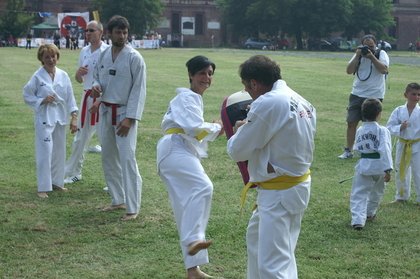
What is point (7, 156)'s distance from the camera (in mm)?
13766

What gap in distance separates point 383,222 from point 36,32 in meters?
88.9

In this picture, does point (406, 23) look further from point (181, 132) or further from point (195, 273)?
point (195, 273)

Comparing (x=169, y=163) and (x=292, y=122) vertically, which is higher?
(x=292, y=122)

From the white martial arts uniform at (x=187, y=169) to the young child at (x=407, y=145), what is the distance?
378cm

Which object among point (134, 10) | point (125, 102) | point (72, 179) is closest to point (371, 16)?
point (134, 10)

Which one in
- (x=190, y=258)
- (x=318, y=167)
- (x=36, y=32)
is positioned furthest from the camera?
(x=36, y=32)

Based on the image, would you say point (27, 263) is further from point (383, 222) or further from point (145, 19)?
point (145, 19)

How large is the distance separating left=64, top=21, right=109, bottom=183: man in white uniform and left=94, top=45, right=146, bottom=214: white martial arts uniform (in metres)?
2.05

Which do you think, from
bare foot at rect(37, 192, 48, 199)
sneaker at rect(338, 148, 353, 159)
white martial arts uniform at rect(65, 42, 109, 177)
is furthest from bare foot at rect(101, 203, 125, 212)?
sneaker at rect(338, 148, 353, 159)

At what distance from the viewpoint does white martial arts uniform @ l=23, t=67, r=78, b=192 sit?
10.7m

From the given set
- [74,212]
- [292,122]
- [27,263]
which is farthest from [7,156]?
[292,122]

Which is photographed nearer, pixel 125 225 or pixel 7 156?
pixel 125 225

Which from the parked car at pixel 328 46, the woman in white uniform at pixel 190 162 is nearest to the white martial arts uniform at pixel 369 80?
the woman in white uniform at pixel 190 162

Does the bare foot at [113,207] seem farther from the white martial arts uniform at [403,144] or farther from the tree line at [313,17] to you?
the tree line at [313,17]
